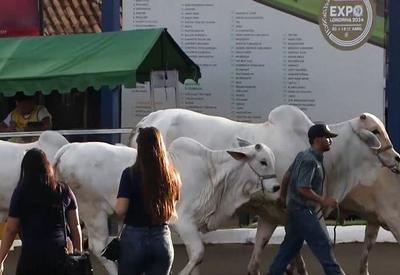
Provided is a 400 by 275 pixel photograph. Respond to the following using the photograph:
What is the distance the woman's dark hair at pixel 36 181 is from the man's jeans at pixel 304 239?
3312mm

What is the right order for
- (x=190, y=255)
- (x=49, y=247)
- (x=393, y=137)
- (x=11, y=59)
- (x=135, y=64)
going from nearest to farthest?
1. (x=49, y=247)
2. (x=190, y=255)
3. (x=135, y=64)
4. (x=11, y=59)
5. (x=393, y=137)

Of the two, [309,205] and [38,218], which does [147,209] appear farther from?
[309,205]

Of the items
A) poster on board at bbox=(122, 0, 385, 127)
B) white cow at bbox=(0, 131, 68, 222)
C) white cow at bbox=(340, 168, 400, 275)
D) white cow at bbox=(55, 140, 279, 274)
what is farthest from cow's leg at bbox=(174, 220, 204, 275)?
poster on board at bbox=(122, 0, 385, 127)

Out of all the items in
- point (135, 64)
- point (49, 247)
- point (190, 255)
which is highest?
point (135, 64)

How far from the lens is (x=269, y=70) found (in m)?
17.5

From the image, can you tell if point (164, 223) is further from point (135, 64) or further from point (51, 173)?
point (135, 64)

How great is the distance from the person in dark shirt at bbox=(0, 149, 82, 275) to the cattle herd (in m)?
2.94

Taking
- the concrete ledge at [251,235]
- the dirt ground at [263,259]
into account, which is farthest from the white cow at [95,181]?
the concrete ledge at [251,235]

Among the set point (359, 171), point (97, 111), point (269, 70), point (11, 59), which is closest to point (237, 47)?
point (269, 70)

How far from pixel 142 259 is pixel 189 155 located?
3.49 meters

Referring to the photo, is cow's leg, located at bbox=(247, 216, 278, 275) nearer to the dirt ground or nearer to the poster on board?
the dirt ground

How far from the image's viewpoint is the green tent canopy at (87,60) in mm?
15070

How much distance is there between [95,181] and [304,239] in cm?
232

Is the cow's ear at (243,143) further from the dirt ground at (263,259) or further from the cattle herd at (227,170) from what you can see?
the dirt ground at (263,259)
